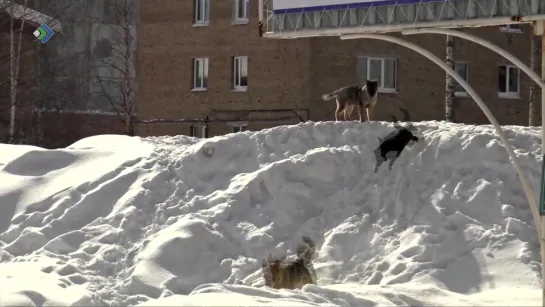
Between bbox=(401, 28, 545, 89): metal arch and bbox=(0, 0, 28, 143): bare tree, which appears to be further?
bbox=(0, 0, 28, 143): bare tree

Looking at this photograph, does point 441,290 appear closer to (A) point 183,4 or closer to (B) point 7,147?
(B) point 7,147

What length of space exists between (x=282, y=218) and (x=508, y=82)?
62.1ft

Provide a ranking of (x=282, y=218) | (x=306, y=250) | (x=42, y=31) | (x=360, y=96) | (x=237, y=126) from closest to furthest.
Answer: (x=306, y=250)
(x=282, y=218)
(x=360, y=96)
(x=237, y=126)
(x=42, y=31)

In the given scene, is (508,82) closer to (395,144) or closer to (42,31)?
(42,31)

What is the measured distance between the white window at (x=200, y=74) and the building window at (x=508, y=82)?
362 inches

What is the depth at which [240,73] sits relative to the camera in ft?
108

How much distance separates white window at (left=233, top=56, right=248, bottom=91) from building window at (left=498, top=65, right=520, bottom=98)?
7.93m

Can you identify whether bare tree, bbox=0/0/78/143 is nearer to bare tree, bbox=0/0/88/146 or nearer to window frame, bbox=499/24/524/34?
bare tree, bbox=0/0/88/146

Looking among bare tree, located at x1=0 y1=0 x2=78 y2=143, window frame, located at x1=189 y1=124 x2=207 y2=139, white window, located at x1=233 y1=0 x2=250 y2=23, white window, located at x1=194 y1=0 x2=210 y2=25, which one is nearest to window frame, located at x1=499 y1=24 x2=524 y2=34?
white window, located at x1=233 y1=0 x2=250 y2=23

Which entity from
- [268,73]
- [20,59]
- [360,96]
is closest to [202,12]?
[268,73]

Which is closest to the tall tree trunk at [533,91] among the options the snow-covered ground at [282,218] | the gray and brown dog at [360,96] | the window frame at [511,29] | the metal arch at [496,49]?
the window frame at [511,29]

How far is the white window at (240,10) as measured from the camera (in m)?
33.0

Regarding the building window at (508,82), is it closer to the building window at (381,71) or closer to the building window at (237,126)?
the building window at (381,71)

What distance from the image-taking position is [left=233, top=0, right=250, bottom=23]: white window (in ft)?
108
